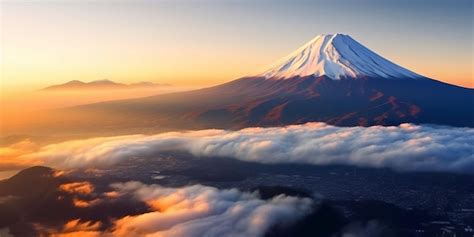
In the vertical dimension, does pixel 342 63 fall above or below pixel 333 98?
above

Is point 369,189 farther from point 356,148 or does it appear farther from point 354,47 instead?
point 354,47

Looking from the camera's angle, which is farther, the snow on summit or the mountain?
the snow on summit

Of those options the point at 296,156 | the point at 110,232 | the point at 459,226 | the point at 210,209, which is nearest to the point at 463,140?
the point at 296,156

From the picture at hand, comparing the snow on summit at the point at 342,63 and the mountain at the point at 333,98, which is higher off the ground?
the snow on summit at the point at 342,63

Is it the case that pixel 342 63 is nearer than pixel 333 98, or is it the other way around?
pixel 333 98

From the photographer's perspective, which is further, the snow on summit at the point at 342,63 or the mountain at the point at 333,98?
the snow on summit at the point at 342,63
